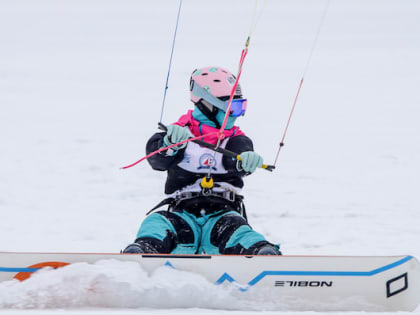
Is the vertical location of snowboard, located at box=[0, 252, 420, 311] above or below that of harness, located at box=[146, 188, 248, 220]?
above

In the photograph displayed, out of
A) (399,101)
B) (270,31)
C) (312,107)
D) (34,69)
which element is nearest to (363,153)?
(312,107)

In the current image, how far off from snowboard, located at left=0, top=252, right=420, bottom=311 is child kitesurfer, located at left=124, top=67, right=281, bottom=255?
427 millimetres

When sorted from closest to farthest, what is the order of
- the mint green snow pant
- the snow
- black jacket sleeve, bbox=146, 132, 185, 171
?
the mint green snow pant
black jacket sleeve, bbox=146, 132, 185, 171
the snow

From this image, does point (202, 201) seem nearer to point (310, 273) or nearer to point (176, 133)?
point (176, 133)

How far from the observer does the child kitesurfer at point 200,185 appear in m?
2.96

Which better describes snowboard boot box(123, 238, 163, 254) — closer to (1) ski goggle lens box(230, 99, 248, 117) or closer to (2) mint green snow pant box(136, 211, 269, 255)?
(2) mint green snow pant box(136, 211, 269, 255)

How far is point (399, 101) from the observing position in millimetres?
11023

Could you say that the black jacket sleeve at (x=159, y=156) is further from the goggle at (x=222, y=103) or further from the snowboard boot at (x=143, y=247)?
the snowboard boot at (x=143, y=247)

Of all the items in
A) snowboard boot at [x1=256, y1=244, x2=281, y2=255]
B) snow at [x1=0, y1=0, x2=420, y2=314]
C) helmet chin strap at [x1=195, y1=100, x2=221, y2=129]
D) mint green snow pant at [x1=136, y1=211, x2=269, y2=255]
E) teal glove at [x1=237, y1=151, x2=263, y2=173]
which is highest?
helmet chin strap at [x1=195, y1=100, x2=221, y2=129]

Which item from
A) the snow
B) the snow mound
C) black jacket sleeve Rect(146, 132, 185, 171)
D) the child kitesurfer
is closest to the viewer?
the snow mound

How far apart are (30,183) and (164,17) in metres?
12.4

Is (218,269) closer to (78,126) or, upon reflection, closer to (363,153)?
(363,153)

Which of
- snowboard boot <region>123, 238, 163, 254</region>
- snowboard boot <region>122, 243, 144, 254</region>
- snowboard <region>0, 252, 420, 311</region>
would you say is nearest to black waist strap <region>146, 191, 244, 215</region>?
snowboard boot <region>123, 238, 163, 254</region>

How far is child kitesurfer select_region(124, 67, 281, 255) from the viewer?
2957 millimetres
